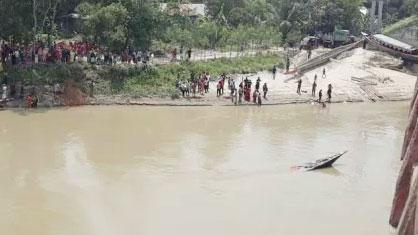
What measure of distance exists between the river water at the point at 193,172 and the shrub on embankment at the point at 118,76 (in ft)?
8.84

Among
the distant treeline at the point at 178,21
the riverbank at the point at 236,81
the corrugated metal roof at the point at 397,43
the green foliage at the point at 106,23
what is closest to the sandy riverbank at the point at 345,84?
the riverbank at the point at 236,81

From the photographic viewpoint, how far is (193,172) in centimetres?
2875

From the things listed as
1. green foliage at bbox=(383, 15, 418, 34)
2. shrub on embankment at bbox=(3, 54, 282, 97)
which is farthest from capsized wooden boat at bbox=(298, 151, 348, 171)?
green foliage at bbox=(383, 15, 418, 34)

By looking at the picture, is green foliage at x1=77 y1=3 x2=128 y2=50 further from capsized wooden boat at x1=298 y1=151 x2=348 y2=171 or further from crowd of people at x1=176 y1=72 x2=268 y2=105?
capsized wooden boat at x1=298 y1=151 x2=348 y2=171

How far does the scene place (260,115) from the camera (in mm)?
41719

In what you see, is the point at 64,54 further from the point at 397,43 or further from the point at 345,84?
the point at 397,43

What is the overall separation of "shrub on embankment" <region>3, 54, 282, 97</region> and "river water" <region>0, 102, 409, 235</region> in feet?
8.84

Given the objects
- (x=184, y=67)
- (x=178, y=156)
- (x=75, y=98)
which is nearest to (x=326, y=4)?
(x=184, y=67)

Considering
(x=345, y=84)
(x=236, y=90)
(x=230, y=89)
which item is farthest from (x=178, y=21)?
(x=345, y=84)

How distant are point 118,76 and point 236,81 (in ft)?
31.8

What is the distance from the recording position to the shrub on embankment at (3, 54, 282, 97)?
42500 mm

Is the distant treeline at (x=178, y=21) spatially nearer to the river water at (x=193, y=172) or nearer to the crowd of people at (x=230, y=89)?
the crowd of people at (x=230, y=89)

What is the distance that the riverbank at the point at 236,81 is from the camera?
141 feet

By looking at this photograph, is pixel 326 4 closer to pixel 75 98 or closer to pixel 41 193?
pixel 75 98
